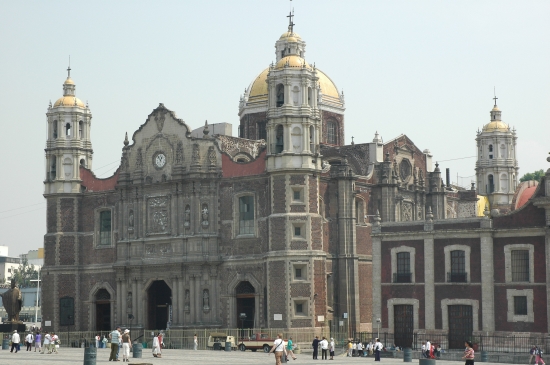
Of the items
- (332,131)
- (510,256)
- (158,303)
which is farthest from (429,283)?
(332,131)

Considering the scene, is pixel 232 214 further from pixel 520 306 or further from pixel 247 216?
pixel 520 306

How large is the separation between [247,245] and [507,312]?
1915cm

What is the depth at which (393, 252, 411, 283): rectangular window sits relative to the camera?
65062mm

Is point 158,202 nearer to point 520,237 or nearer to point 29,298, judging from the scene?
point 520,237

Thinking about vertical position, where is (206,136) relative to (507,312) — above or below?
above

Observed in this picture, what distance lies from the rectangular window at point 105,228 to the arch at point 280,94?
55.2ft

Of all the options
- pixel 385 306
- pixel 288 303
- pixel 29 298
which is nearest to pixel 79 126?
pixel 288 303

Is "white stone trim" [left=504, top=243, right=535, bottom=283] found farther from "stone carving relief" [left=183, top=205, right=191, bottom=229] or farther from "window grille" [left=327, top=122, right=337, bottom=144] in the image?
"window grille" [left=327, top=122, right=337, bottom=144]

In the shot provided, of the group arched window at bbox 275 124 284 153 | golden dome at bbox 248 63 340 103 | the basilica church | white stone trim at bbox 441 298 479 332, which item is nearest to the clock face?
the basilica church

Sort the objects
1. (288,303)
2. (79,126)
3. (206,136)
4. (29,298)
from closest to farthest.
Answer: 1. (288,303)
2. (206,136)
3. (79,126)
4. (29,298)

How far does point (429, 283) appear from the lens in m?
63.7

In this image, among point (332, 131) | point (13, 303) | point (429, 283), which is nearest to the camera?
point (429, 283)

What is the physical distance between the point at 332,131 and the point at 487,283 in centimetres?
2784

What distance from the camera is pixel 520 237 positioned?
2402 inches
